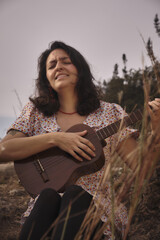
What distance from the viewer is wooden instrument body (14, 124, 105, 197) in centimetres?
143

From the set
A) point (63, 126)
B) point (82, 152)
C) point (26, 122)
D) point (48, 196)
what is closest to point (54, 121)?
point (63, 126)

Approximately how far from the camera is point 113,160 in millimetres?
618

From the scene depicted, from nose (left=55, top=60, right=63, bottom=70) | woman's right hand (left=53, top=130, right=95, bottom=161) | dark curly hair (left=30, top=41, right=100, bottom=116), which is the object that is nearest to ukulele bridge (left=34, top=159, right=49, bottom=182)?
woman's right hand (left=53, top=130, right=95, bottom=161)

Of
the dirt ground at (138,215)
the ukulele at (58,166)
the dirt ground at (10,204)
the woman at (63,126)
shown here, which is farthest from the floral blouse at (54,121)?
the dirt ground at (10,204)

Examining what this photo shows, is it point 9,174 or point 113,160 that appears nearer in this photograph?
point 113,160

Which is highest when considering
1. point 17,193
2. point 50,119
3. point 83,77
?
point 83,77

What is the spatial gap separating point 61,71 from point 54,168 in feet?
3.20

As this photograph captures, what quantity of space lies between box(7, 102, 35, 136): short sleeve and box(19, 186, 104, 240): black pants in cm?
73

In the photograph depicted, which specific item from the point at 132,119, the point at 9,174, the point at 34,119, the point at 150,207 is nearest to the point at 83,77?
the point at 34,119

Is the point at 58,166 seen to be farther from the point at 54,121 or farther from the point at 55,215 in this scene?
the point at 54,121

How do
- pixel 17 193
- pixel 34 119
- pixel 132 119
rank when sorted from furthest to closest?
pixel 17 193, pixel 34 119, pixel 132 119

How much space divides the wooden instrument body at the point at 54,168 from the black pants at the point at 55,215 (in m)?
0.21

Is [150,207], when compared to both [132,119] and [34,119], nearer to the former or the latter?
[132,119]

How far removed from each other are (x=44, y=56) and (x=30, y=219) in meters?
1.82
